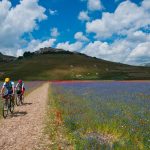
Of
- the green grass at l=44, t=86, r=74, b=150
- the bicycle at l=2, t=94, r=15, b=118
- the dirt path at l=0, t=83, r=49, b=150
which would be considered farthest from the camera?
the bicycle at l=2, t=94, r=15, b=118

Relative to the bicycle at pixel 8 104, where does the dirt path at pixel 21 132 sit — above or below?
below

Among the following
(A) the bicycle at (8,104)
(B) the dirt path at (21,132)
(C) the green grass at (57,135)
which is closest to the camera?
(C) the green grass at (57,135)

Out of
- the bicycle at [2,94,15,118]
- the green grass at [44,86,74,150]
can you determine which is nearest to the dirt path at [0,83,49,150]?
the green grass at [44,86,74,150]

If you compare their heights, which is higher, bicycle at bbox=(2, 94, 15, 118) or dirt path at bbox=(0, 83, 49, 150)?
bicycle at bbox=(2, 94, 15, 118)

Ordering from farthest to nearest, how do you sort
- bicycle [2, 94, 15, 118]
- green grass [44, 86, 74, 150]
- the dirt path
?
bicycle [2, 94, 15, 118] < the dirt path < green grass [44, 86, 74, 150]

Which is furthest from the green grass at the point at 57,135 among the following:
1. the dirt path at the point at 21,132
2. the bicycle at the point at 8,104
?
the bicycle at the point at 8,104

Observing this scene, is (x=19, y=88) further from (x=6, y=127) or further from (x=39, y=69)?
(x=39, y=69)

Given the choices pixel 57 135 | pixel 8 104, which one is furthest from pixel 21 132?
pixel 8 104

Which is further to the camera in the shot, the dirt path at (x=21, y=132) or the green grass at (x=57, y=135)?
the dirt path at (x=21, y=132)

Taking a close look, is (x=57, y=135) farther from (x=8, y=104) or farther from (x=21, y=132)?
(x=8, y=104)

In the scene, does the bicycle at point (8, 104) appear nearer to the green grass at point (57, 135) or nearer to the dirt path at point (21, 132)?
the dirt path at point (21, 132)

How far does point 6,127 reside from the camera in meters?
19.2

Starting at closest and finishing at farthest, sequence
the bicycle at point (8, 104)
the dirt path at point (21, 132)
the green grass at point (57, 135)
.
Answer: the green grass at point (57, 135) < the dirt path at point (21, 132) < the bicycle at point (8, 104)

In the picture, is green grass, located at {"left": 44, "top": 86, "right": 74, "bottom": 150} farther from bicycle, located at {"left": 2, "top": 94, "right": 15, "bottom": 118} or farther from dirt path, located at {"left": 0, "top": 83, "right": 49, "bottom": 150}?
bicycle, located at {"left": 2, "top": 94, "right": 15, "bottom": 118}
